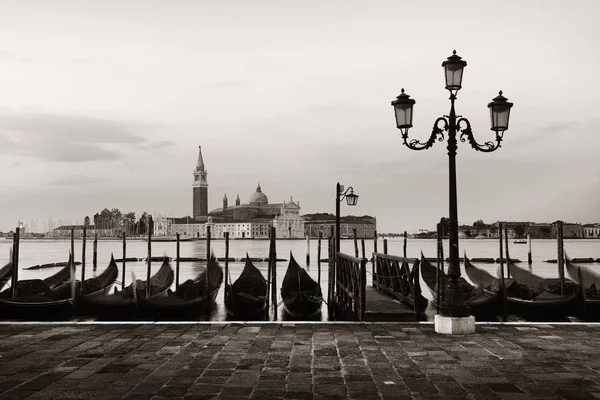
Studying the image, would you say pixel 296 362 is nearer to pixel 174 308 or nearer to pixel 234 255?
pixel 174 308

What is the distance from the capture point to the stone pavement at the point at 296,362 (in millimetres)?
4176

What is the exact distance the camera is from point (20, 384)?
4.35 m

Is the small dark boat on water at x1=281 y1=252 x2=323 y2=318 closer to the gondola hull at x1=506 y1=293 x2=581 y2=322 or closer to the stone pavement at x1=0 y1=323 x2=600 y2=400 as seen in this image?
the gondola hull at x1=506 y1=293 x2=581 y2=322

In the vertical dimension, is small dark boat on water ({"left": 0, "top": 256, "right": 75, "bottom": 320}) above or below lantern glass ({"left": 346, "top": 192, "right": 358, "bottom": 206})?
below

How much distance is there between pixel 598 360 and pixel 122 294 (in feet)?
30.6

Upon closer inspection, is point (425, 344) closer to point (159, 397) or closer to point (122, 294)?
point (159, 397)

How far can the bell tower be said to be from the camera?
412ft

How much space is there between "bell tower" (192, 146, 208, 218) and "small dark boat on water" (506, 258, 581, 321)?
11474cm

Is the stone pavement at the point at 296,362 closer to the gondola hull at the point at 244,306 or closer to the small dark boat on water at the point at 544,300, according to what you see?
the small dark boat on water at the point at 544,300

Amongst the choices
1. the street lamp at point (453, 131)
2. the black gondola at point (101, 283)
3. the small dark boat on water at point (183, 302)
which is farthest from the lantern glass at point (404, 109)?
the black gondola at point (101, 283)

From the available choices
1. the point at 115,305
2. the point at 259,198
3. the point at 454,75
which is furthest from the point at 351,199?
the point at 259,198

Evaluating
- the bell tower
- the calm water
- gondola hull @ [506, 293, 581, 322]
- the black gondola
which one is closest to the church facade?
the bell tower

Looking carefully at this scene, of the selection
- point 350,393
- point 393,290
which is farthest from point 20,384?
point 393,290

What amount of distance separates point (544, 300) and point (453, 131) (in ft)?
19.7
